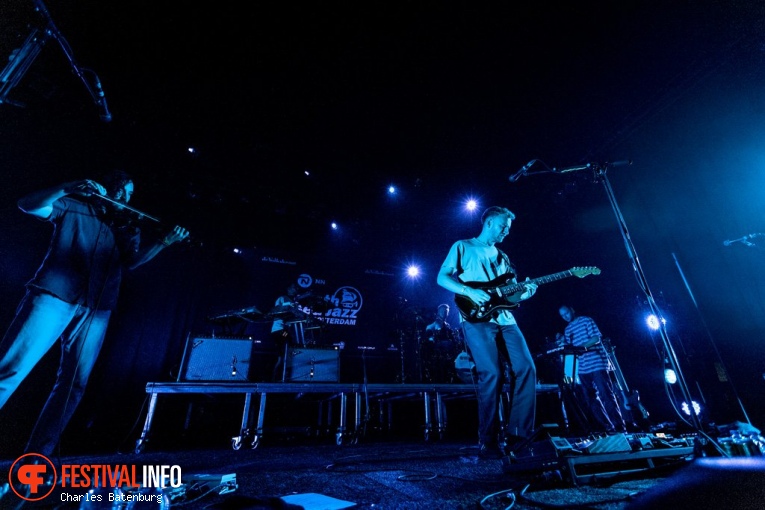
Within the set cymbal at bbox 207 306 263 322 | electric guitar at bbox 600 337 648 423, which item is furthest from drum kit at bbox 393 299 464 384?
cymbal at bbox 207 306 263 322

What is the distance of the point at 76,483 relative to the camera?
1980 millimetres

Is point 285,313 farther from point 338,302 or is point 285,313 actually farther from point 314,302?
point 338,302

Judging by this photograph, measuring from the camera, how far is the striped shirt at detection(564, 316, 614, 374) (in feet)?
22.1

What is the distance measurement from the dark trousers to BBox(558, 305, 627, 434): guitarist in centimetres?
424

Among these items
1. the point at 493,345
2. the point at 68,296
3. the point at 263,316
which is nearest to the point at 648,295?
the point at 493,345

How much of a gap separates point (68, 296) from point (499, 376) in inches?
143

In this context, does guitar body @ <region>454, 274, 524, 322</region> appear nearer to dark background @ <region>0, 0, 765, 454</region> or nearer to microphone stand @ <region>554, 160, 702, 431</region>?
microphone stand @ <region>554, 160, 702, 431</region>

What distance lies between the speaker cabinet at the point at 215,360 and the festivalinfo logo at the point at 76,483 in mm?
2289

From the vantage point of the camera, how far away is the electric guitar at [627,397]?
6.75 meters

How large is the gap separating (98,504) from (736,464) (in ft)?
7.44

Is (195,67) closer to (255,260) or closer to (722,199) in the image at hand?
(255,260)

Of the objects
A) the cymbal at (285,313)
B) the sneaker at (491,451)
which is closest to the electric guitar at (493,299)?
the sneaker at (491,451)

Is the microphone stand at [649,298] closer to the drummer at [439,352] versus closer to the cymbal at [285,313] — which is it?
the cymbal at [285,313]

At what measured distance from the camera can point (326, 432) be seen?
583 cm
